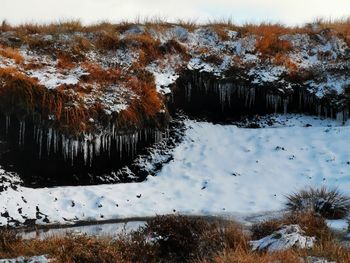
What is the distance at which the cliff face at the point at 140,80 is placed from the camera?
47.0 ft

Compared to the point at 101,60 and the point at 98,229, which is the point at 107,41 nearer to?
the point at 101,60

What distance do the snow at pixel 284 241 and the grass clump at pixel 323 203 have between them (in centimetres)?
263

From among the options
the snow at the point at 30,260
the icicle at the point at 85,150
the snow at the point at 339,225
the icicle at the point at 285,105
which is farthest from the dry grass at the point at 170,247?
the icicle at the point at 285,105

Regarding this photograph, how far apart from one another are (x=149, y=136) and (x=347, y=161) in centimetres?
585

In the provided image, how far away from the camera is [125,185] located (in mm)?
14477

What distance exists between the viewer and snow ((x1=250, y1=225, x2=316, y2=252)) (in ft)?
28.4

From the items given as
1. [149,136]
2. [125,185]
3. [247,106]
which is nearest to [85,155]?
[125,185]

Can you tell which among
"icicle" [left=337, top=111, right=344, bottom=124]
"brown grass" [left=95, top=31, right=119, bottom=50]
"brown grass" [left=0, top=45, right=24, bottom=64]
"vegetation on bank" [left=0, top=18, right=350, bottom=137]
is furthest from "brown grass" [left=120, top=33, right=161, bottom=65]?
"icicle" [left=337, top=111, right=344, bottom=124]

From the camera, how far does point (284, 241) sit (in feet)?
28.7

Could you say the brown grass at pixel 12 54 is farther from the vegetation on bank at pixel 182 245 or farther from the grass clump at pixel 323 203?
the grass clump at pixel 323 203

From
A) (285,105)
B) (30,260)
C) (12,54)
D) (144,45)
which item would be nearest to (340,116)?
(285,105)

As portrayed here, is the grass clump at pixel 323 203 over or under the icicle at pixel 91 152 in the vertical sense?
under

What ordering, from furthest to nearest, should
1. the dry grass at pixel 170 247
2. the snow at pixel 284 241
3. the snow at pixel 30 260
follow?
the snow at pixel 284 241 → the dry grass at pixel 170 247 → the snow at pixel 30 260

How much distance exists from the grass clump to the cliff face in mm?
5116
